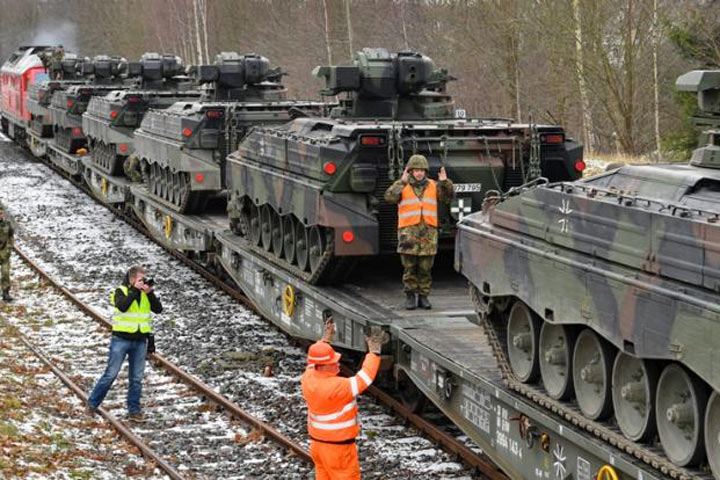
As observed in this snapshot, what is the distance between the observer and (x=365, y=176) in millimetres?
12836

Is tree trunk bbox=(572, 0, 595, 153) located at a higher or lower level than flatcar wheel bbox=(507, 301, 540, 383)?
higher

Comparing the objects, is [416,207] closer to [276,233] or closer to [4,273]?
[276,233]

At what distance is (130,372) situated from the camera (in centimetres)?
1248

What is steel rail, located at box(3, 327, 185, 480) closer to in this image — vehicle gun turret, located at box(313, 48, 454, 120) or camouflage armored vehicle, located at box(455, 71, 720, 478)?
camouflage armored vehicle, located at box(455, 71, 720, 478)

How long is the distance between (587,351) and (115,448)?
16.1 feet

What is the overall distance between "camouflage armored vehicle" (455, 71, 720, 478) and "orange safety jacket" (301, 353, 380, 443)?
1296 mm

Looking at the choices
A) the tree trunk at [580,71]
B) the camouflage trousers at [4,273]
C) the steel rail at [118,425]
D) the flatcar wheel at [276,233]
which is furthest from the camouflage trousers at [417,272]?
the tree trunk at [580,71]

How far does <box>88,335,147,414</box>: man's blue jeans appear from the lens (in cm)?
1240

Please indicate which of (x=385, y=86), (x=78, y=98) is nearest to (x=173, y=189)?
(x=385, y=86)

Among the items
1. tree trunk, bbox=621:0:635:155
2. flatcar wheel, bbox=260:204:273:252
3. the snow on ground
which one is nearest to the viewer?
the snow on ground

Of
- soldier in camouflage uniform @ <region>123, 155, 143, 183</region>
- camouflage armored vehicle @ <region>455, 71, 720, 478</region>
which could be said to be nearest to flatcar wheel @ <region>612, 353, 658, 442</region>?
camouflage armored vehicle @ <region>455, 71, 720, 478</region>

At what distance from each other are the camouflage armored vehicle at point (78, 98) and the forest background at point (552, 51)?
5239 mm

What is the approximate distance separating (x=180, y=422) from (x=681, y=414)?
Result: 6254 millimetres

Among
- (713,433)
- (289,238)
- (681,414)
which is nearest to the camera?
(713,433)
